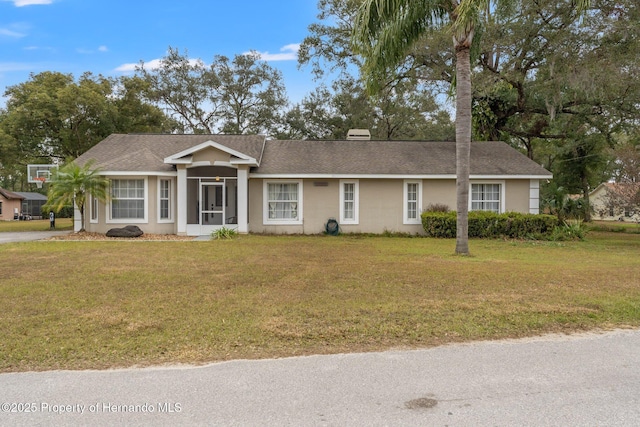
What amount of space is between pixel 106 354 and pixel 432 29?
11765 millimetres

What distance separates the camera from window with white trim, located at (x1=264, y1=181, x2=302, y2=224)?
672 inches

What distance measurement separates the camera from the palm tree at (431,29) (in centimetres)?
1060

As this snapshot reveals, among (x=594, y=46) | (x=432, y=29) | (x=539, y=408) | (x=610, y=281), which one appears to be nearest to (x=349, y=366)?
(x=539, y=408)

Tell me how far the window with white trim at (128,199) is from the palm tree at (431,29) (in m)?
9.94

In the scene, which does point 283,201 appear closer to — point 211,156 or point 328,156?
point 328,156

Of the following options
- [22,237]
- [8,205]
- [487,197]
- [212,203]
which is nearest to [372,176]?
[487,197]

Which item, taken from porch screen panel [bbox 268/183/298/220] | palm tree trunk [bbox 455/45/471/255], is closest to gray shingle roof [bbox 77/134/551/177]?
porch screen panel [bbox 268/183/298/220]

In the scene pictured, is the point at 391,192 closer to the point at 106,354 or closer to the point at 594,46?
the point at 594,46

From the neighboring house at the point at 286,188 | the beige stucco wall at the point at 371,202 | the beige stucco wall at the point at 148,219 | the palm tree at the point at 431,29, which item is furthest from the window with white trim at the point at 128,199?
the palm tree at the point at 431,29

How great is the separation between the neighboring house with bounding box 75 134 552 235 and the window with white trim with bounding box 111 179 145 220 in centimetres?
4

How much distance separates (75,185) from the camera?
576 inches

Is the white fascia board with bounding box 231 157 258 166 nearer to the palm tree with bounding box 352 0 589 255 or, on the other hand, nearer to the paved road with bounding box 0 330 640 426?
the palm tree with bounding box 352 0 589 255

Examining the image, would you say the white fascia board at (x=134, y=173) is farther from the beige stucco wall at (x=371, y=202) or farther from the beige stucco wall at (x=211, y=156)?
the beige stucco wall at (x=371, y=202)

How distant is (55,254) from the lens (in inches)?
422
